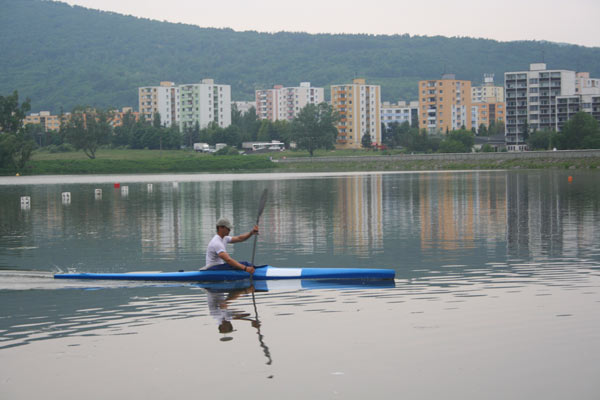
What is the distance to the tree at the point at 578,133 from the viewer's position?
119812mm

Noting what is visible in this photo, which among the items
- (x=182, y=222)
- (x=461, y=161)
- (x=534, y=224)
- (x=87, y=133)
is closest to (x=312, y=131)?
(x=87, y=133)

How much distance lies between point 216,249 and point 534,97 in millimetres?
173721

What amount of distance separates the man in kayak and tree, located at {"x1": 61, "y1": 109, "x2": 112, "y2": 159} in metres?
144

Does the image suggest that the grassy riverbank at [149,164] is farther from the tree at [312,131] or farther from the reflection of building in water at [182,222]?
the reflection of building in water at [182,222]

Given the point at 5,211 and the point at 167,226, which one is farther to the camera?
the point at 5,211

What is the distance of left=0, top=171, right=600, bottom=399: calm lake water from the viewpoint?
10734 mm

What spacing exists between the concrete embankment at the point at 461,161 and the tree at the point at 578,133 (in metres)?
9.87

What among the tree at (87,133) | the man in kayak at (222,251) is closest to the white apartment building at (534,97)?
the tree at (87,133)

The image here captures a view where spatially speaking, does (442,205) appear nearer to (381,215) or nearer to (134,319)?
(381,215)

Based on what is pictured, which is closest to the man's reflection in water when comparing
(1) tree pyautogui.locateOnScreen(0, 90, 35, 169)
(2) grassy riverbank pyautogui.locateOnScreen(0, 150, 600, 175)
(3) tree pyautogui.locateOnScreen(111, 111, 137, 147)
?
(2) grassy riverbank pyautogui.locateOnScreen(0, 150, 600, 175)

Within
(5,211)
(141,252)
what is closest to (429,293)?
(141,252)

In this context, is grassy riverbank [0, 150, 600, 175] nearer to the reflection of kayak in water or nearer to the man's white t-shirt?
the reflection of kayak in water

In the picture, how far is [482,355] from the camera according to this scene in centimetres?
1181

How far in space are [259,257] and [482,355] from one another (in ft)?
43.1
